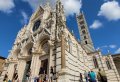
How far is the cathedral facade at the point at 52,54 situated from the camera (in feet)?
37.4

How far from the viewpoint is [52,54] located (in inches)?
506

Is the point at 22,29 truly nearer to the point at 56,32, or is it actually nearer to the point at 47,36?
the point at 47,36

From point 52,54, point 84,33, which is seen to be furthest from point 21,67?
point 84,33

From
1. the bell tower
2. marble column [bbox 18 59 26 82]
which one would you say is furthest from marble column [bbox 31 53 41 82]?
the bell tower

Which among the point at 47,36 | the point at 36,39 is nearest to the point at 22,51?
the point at 36,39

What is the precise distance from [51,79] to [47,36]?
7.06 m

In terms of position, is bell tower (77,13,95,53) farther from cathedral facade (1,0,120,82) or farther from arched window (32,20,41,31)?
arched window (32,20,41,31)

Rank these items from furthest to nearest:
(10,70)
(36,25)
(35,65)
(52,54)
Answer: (36,25) < (10,70) < (35,65) < (52,54)

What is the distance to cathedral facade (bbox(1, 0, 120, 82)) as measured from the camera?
1140 centimetres

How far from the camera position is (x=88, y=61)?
22984 mm

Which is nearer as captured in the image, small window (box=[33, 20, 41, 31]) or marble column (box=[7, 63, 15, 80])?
marble column (box=[7, 63, 15, 80])

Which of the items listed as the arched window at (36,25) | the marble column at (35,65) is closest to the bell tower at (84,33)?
the arched window at (36,25)

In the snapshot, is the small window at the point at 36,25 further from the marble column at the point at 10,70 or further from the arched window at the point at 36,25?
the marble column at the point at 10,70

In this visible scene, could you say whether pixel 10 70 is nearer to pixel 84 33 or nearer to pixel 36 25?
pixel 36 25
